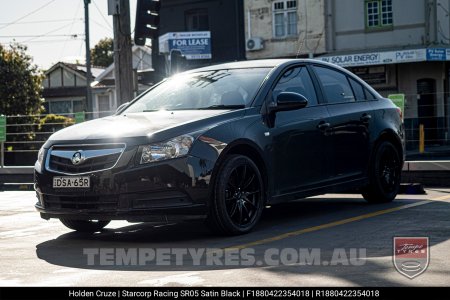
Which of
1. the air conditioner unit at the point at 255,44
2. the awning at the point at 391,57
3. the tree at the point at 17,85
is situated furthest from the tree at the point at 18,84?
the awning at the point at 391,57

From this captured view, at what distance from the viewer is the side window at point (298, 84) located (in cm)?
786

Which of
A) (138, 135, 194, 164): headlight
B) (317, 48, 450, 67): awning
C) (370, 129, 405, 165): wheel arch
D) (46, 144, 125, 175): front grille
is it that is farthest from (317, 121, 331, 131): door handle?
(317, 48, 450, 67): awning

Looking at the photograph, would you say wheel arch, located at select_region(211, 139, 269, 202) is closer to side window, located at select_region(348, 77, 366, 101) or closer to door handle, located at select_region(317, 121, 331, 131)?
door handle, located at select_region(317, 121, 331, 131)

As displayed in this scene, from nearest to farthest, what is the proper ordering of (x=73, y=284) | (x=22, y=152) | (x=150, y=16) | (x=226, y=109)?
(x=73, y=284)
(x=226, y=109)
(x=150, y=16)
(x=22, y=152)

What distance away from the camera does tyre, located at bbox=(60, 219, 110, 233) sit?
24.8 feet

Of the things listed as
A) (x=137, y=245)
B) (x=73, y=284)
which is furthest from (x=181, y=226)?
(x=73, y=284)

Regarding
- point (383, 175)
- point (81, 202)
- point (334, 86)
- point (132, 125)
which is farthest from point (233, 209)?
point (383, 175)

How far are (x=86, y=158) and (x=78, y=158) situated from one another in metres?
0.08

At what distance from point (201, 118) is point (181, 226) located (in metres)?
1.45

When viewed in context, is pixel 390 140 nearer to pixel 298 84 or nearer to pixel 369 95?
pixel 369 95

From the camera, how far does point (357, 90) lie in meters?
9.09

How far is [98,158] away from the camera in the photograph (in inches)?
259

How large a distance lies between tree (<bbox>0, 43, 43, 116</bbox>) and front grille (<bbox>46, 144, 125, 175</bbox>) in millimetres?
36352

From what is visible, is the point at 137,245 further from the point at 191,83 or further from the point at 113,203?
the point at 191,83
